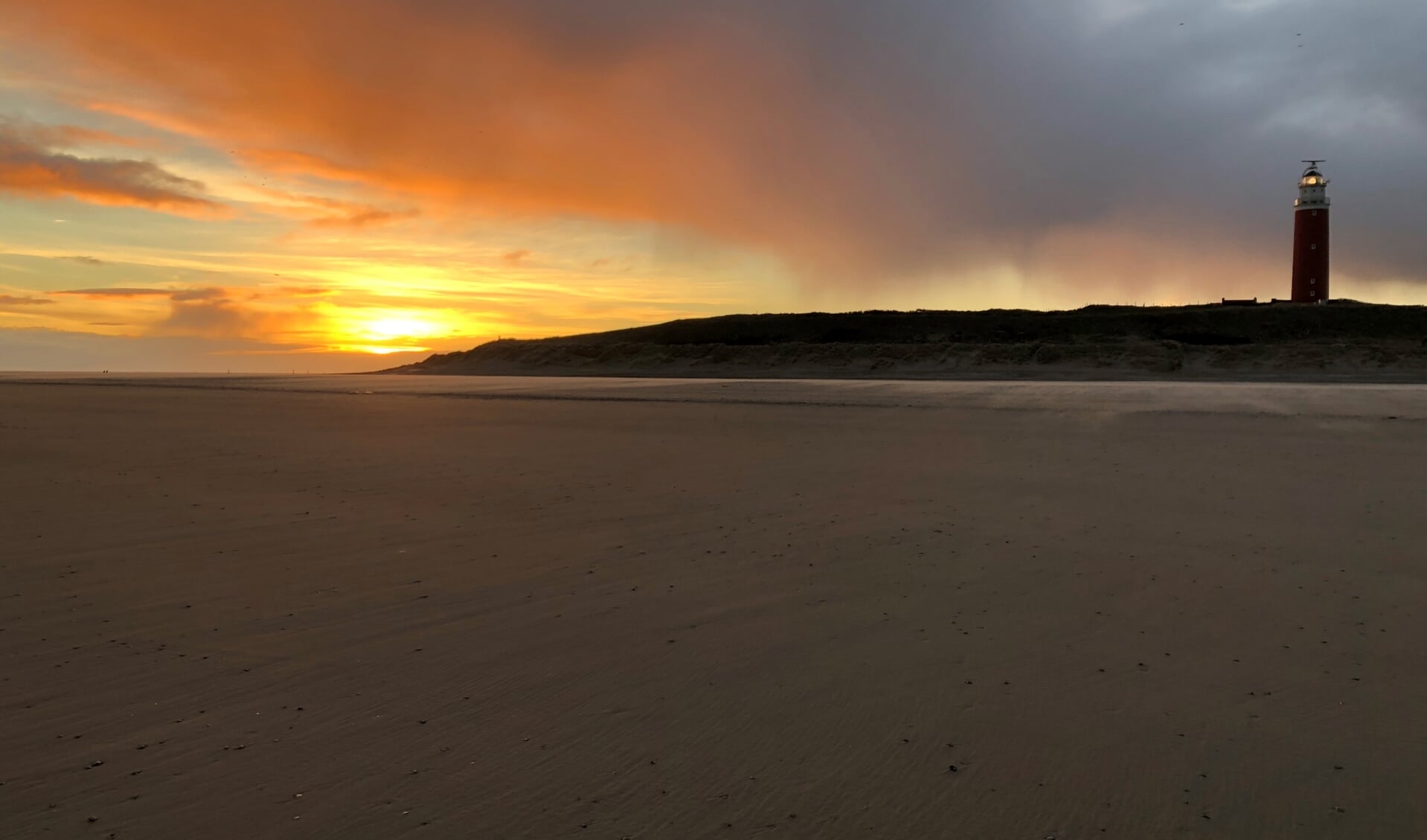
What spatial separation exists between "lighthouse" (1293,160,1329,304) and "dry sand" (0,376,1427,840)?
68073 mm

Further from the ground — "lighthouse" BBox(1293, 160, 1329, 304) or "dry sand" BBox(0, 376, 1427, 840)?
"lighthouse" BBox(1293, 160, 1329, 304)

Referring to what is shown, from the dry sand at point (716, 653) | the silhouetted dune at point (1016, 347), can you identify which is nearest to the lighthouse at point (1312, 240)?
the silhouetted dune at point (1016, 347)

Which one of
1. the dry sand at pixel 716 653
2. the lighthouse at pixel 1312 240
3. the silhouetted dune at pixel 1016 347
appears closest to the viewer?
the dry sand at pixel 716 653

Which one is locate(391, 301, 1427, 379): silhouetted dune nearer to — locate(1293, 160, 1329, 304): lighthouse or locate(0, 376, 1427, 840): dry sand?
locate(1293, 160, 1329, 304): lighthouse

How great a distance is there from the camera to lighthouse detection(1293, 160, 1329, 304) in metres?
Result: 67.3

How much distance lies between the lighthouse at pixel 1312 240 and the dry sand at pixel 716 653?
68.1 metres

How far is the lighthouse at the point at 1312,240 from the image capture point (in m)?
67.3

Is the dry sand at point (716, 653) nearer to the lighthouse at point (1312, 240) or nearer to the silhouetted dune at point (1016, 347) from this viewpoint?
the silhouetted dune at point (1016, 347)

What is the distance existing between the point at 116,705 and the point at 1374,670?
20.5 ft

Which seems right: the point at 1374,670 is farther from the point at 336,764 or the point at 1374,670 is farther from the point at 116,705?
the point at 116,705

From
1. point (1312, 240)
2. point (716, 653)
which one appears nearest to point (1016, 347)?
point (1312, 240)

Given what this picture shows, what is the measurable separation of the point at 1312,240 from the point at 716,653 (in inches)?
3078

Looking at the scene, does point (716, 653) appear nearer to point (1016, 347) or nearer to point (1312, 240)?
point (1016, 347)

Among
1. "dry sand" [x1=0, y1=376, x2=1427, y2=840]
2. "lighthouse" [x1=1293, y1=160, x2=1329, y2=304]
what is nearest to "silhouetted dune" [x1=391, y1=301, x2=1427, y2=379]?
"lighthouse" [x1=1293, y1=160, x2=1329, y2=304]
